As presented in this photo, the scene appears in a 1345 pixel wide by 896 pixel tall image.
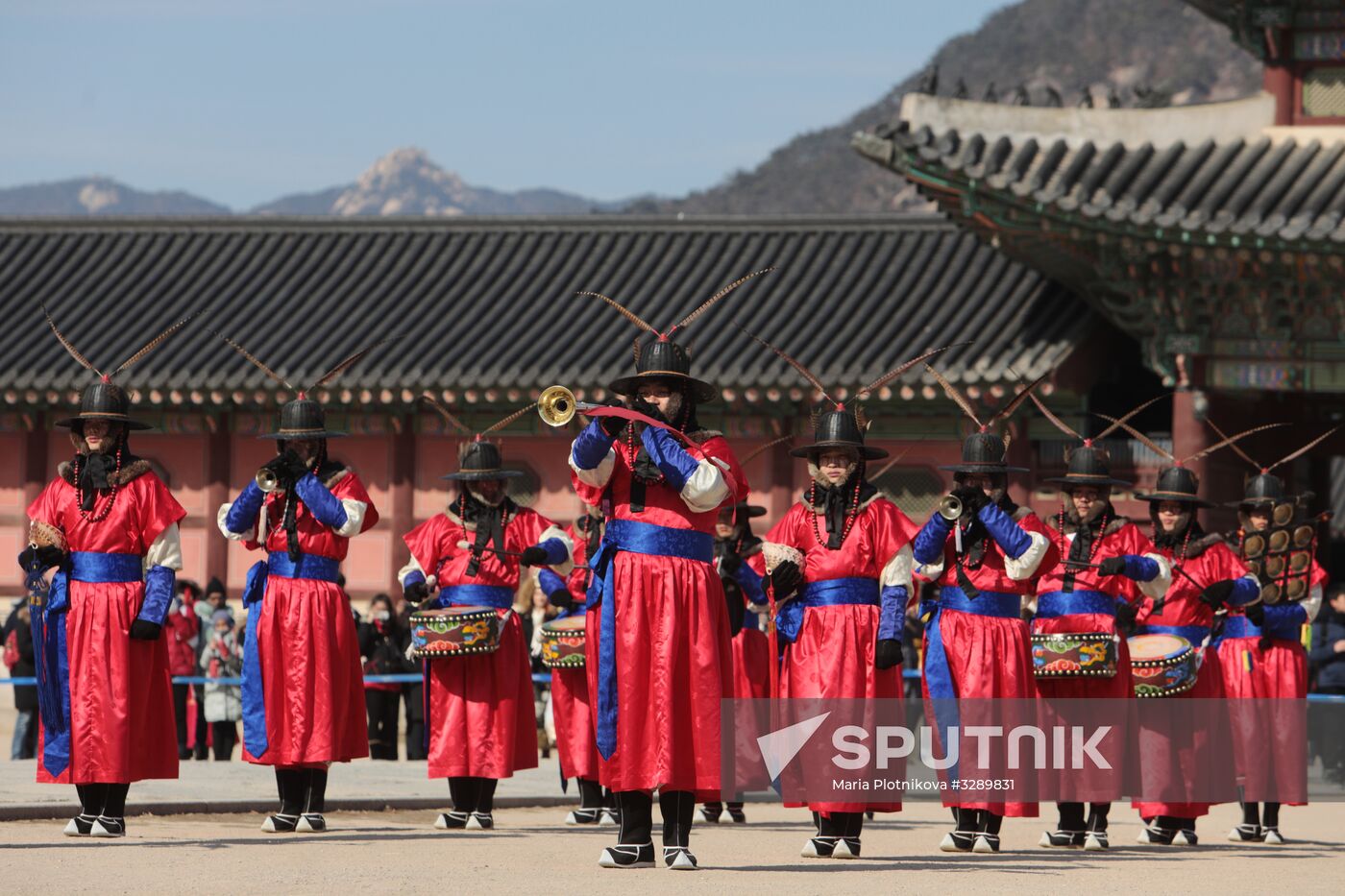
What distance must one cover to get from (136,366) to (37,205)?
18041 cm

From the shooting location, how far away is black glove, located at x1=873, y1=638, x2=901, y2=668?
896cm

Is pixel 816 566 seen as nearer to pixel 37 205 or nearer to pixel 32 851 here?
pixel 32 851

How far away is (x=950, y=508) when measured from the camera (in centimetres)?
941

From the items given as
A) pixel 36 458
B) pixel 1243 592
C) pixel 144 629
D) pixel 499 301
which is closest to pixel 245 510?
pixel 144 629

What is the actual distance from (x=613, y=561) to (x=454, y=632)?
2.14 m

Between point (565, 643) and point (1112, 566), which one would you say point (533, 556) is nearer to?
point (565, 643)

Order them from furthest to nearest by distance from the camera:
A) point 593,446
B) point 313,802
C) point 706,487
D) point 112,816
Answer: point 313,802 < point 112,816 < point 706,487 < point 593,446

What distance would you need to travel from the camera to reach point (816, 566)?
30.2 feet

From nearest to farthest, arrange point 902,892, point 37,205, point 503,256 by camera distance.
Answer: point 902,892 < point 503,256 < point 37,205

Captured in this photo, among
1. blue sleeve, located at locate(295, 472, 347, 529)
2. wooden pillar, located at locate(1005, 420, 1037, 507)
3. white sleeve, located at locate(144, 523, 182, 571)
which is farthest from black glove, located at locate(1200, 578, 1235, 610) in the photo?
wooden pillar, located at locate(1005, 420, 1037, 507)

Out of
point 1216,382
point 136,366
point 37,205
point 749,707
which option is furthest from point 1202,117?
point 37,205

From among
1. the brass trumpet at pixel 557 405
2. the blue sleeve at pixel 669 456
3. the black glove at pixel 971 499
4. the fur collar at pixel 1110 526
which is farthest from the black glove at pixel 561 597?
the brass trumpet at pixel 557 405

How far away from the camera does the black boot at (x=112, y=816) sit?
922 cm

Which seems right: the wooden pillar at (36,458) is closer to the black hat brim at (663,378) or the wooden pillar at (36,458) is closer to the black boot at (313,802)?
the black boot at (313,802)
